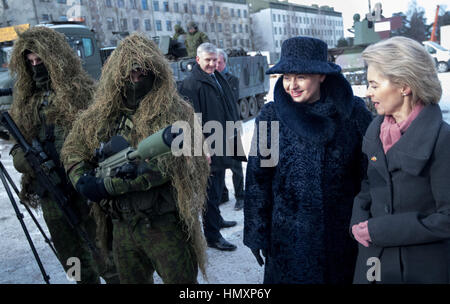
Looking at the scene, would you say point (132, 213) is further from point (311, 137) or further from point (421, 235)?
point (421, 235)

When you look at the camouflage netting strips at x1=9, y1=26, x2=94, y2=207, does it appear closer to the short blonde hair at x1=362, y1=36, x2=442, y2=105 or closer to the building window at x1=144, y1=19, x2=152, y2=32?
the short blonde hair at x1=362, y1=36, x2=442, y2=105

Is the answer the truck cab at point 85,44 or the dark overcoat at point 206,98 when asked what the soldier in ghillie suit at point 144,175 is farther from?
Result: the truck cab at point 85,44

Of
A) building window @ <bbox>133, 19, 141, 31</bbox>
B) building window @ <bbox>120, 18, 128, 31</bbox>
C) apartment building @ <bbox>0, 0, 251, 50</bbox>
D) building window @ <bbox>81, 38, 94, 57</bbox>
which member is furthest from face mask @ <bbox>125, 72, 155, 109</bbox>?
building window @ <bbox>133, 19, 141, 31</bbox>

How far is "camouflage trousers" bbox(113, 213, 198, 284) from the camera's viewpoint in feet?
7.26

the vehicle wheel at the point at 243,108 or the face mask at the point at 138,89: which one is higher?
the face mask at the point at 138,89

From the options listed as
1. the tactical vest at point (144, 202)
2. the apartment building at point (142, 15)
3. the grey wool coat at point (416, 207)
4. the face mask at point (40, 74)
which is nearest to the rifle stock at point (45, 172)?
the face mask at point (40, 74)

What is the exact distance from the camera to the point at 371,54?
181 centimetres

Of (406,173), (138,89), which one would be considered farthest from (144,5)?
(406,173)

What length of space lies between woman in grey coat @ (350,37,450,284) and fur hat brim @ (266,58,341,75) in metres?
0.22

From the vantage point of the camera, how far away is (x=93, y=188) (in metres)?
2.09

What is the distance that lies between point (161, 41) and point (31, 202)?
931 centimetres

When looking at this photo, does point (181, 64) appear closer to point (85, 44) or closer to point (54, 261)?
point (85, 44)

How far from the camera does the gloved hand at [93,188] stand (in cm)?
209

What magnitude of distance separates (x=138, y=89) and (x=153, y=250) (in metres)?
0.93
